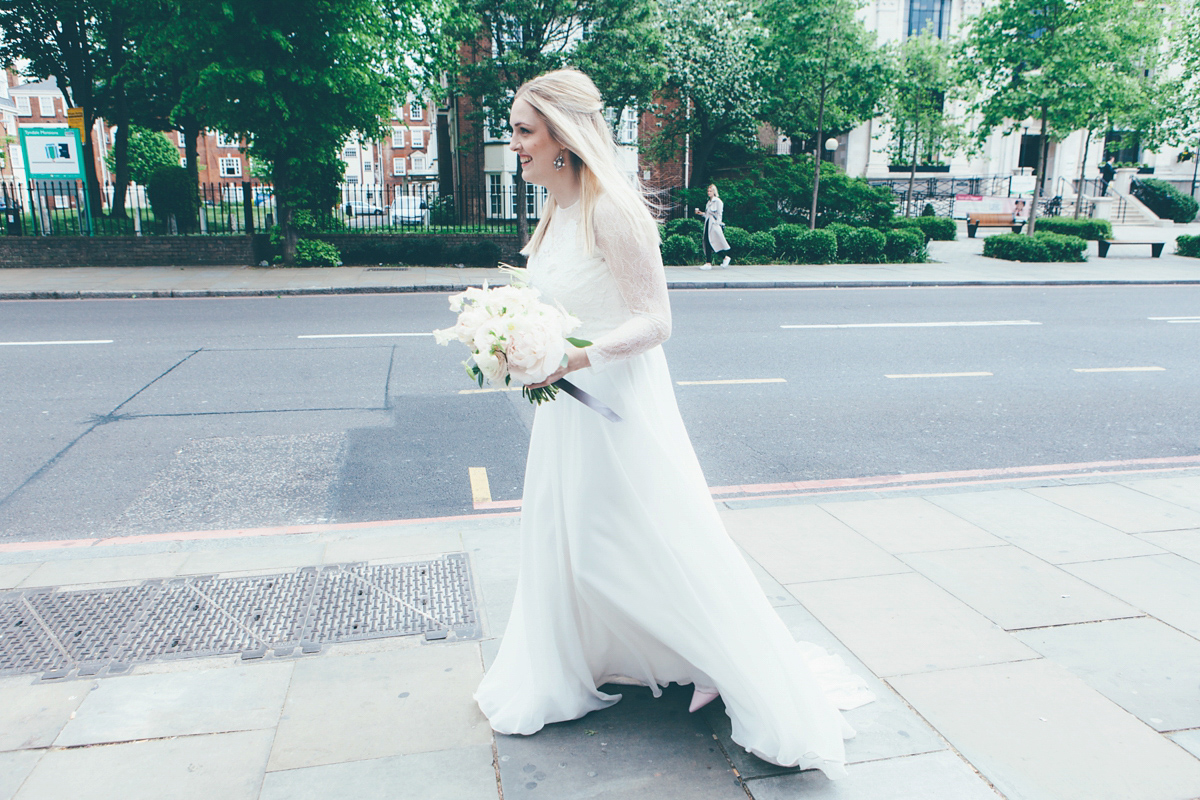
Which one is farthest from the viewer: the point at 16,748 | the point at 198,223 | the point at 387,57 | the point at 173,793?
the point at 198,223

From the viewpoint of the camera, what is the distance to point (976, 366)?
8.97 metres

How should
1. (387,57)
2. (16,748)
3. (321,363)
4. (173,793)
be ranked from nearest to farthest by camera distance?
(173,793), (16,748), (321,363), (387,57)

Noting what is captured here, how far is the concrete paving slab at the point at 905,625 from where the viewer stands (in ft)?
10.4

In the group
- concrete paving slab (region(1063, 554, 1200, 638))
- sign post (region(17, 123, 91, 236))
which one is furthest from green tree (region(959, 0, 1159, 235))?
sign post (region(17, 123, 91, 236))

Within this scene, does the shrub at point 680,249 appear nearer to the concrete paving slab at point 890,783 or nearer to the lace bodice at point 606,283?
the lace bodice at point 606,283

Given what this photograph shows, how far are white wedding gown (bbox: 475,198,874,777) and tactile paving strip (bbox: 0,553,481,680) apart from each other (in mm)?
780

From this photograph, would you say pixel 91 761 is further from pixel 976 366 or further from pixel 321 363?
pixel 976 366

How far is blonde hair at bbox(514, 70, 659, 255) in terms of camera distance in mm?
2371

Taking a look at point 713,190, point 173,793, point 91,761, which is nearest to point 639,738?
point 173,793

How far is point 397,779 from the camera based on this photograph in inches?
98.5

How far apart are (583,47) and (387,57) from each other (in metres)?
5.28

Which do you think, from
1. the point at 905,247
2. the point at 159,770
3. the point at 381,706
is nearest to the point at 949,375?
the point at 381,706

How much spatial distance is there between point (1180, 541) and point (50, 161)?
70.7 feet

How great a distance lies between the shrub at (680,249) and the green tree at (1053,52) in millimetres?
9772
